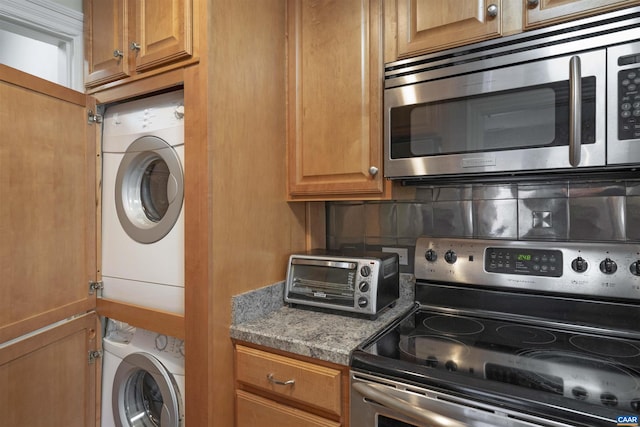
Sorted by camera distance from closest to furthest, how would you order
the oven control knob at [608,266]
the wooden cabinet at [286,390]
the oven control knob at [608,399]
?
the oven control knob at [608,399] → the wooden cabinet at [286,390] → the oven control knob at [608,266]

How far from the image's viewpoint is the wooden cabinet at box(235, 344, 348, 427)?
3.84 feet

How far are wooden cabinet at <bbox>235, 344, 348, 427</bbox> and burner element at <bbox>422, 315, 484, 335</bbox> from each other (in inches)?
17.7

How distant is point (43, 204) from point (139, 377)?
880mm

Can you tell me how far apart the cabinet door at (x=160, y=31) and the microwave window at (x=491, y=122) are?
820mm

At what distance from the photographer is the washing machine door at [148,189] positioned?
147 centimetres

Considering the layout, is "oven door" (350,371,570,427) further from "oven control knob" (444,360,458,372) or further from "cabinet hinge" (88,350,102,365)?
"cabinet hinge" (88,350,102,365)

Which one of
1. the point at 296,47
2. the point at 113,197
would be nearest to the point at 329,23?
the point at 296,47

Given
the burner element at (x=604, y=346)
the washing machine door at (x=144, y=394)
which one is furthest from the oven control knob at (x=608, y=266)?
the washing machine door at (x=144, y=394)

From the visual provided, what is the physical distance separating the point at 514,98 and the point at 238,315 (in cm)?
124

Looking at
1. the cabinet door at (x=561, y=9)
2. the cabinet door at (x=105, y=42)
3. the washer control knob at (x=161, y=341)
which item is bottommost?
the washer control knob at (x=161, y=341)

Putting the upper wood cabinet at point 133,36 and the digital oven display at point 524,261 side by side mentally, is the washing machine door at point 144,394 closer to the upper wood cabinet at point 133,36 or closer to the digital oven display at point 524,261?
the upper wood cabinet at point 133,36

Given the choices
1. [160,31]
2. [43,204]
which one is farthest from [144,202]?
[160,31]

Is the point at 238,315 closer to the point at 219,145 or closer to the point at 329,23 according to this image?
the point at 219,145

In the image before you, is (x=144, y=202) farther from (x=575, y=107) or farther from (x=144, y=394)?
(x=575, y=107)
